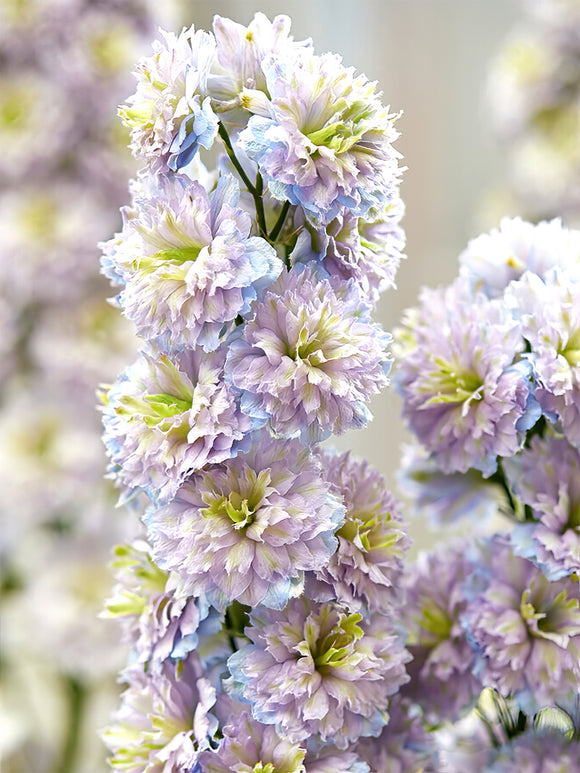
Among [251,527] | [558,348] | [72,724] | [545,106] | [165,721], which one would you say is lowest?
[72,724]

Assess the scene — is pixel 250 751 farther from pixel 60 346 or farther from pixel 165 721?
pixel 60 346

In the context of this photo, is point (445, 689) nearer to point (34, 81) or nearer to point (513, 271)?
point (513, 271)

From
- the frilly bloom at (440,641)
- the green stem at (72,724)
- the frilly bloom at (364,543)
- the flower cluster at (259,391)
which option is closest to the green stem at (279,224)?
the flower cluster at (259,391)

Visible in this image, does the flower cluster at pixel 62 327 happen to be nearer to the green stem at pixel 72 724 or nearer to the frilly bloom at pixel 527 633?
the green stem at pixel 72 724

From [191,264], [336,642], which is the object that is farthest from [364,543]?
[191,264]

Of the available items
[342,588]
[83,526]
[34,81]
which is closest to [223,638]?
[342,588]
